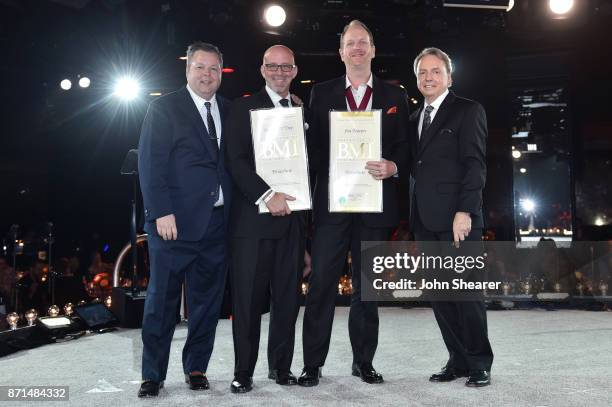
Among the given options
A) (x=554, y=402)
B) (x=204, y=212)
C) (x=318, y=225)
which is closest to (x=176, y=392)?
(x=204, y=212)

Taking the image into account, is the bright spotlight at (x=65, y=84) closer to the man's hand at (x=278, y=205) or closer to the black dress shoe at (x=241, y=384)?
the man's hand at (x=278, y=205)

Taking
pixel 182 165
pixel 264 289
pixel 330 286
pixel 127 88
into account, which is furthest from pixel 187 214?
pixel 127 88

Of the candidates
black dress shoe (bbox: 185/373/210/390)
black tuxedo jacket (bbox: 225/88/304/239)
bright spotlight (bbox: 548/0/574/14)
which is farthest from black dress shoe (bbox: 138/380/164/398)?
bright spotlight (bbox: 548/0/574/14)

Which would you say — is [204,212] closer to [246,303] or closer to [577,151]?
[246,303]

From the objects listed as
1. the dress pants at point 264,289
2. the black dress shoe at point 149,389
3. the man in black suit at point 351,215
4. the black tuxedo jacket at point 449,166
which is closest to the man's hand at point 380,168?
the man in black suit at point 351,215

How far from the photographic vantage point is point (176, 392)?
2.83 meters

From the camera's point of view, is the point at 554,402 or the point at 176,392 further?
the point at 176,392

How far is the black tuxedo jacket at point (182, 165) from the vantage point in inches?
113

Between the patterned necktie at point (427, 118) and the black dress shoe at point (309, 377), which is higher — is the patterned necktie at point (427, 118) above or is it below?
above

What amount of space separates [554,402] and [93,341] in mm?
3234

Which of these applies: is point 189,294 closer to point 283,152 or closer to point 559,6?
point 283,152

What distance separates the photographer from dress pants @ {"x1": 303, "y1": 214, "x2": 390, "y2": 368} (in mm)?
2953

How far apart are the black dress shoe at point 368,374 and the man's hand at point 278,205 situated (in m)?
0.87

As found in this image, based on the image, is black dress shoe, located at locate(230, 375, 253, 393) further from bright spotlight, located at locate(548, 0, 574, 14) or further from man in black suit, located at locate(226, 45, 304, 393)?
bright spotlight, located at locate(548, 0, 574, 14)
